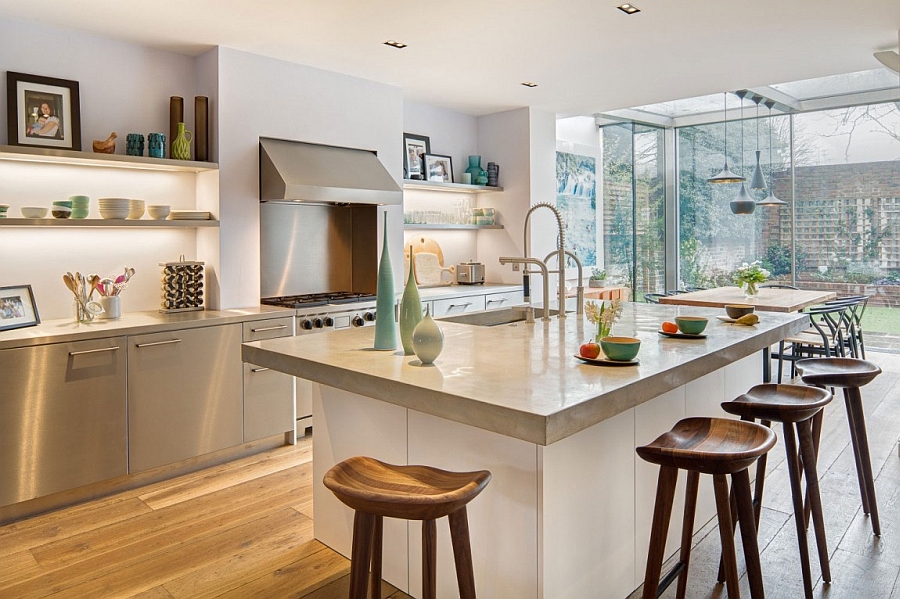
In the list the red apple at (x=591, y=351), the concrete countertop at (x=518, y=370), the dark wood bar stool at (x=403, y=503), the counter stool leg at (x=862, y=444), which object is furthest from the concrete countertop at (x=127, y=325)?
the counter stool leg at (x=862, y=444)

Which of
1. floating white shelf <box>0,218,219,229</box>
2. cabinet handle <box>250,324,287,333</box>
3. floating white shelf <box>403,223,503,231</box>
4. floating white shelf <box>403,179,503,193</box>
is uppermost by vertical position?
floating white shelf <box>403,179,503,193</box>

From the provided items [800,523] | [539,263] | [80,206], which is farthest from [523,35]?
[800,523]

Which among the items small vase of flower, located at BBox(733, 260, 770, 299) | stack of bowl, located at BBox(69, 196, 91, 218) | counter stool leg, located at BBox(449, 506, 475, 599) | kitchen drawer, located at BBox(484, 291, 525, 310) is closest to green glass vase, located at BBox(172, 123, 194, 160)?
stack of bowl, located at BBox(69, 196, 91, 218)

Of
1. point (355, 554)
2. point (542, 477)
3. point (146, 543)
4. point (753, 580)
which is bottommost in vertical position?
point (146, 543)

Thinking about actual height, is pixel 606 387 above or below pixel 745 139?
below

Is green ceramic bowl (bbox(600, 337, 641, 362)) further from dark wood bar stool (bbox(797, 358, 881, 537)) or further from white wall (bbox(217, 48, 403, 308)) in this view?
white wall (bbox(217, 48, 403, 308))

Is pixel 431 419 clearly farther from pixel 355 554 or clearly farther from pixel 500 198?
pixel 500 198

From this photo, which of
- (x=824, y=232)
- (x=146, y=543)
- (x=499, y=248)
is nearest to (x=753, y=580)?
(x=146, y=543)

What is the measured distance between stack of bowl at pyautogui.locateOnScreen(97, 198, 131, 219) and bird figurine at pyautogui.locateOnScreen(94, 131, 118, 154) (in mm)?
286

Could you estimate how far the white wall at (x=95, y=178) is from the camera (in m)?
3.58

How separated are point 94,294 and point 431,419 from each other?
9.06 ft

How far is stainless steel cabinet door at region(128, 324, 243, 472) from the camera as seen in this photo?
3438 millimetres

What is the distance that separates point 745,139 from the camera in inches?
305

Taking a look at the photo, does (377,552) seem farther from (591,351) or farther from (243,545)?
(243,545)
